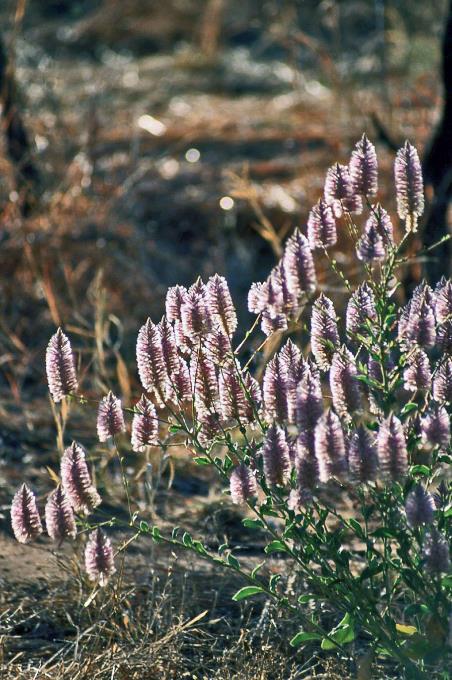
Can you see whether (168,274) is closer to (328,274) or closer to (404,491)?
(328,274)

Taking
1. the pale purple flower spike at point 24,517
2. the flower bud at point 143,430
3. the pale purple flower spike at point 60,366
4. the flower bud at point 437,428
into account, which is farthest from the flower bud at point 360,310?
the pale purple flower spike at point 24,517

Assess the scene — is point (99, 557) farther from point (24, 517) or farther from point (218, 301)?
point (218, 301)

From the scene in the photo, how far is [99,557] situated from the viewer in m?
2.35

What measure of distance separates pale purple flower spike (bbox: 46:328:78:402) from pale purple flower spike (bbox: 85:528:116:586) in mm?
283

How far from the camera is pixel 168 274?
610 centimetres

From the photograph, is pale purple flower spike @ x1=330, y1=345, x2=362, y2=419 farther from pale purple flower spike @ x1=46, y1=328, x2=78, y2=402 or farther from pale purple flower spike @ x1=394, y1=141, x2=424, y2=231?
pale purple flower spike @ x1=46, y1=328, x2=78, y2=402

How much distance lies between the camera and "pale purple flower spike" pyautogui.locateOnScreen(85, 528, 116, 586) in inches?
92.4

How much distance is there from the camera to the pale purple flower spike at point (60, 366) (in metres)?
2.34

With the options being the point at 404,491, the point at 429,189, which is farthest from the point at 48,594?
the point at 429,189

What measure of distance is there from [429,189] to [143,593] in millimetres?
2241

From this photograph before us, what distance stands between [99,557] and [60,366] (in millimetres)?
373

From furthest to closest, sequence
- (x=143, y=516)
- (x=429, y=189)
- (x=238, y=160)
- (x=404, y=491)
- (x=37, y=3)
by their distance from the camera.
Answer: (x=37, y=3) < (x=238, y=160) < (x=429, y=189) < (x=143, y=516) < (x=404, y=491)

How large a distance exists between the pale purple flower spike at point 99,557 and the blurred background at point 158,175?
4.38 ft

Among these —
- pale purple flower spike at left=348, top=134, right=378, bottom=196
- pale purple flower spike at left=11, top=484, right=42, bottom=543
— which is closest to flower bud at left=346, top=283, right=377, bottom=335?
pale purple flower spike at left=348, top=134, right=378, bottom=196
